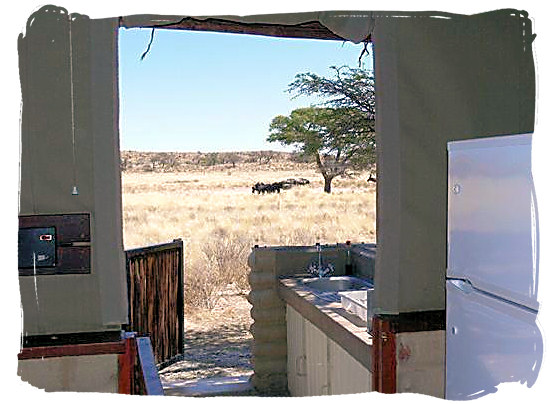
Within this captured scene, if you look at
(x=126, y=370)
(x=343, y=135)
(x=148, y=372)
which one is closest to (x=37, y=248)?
(x=126, y=370)

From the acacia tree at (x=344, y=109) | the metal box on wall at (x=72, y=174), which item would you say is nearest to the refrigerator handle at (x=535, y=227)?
the metal box on wall at (x=72, y=174)

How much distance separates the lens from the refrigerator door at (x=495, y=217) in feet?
5.00

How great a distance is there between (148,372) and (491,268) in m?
1.58

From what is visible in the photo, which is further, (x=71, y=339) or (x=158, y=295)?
(x=158, y=295)

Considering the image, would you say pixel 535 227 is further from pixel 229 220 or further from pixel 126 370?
pixel 229 220

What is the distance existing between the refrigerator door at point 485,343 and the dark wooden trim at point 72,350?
1056mm

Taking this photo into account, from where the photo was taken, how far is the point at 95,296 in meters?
2.17

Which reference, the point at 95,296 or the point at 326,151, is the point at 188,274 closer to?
the point at 326,151

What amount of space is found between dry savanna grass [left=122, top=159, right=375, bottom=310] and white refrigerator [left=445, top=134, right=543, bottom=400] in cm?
643

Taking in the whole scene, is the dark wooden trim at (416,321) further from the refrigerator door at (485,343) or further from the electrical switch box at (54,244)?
the electrical switch box at (54,244)

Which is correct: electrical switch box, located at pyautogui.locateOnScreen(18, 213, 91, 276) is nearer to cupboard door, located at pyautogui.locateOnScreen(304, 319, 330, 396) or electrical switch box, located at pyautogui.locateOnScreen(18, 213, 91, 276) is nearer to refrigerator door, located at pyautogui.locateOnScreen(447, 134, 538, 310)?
refrigerator door, located at pyautogui.locateOnScreen(447, 134, 538, 310)

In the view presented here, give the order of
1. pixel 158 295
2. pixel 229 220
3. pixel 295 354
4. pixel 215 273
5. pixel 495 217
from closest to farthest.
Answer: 1. pixel 495 217
2. pixel 295 354
3. pixel 158 295
4. pixel 215 273
5. pixel 229 220

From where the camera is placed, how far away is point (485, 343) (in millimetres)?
1770

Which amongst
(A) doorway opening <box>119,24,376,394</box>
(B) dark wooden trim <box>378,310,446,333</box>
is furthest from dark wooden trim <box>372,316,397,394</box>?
(A) doorway opening <box>119,24,376,394</box>
